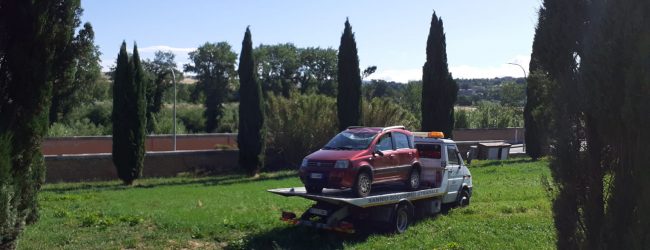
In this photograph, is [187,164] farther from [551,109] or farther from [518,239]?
[551,109]

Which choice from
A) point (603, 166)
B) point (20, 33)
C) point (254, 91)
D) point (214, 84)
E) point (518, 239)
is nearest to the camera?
point (603, 166)

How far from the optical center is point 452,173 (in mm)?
16203

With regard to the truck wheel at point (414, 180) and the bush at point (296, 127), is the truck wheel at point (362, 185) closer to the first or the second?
the truck wheel at point (414, 180)

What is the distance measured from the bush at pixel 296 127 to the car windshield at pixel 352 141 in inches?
779

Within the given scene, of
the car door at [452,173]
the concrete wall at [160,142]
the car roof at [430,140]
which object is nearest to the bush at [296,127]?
the concrete wall at [160,142]

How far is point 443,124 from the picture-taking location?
107ft

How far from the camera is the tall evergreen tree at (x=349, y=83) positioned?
30.8 meters

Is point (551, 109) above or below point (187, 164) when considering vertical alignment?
above

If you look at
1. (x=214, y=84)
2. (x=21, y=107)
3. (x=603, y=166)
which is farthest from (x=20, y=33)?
(x=214, y=84)

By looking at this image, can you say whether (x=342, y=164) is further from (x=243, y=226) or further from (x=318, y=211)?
(x=243, y=226)

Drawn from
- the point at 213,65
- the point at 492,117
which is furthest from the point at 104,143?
the point at 213,65

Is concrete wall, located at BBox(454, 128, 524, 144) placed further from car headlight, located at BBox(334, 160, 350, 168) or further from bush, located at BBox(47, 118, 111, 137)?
car headlight, located at BBox(334, 160, 350, 168)

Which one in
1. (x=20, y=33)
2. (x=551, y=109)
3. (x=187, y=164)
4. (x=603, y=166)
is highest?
(x=20, y=33)

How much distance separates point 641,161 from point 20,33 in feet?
22.7
